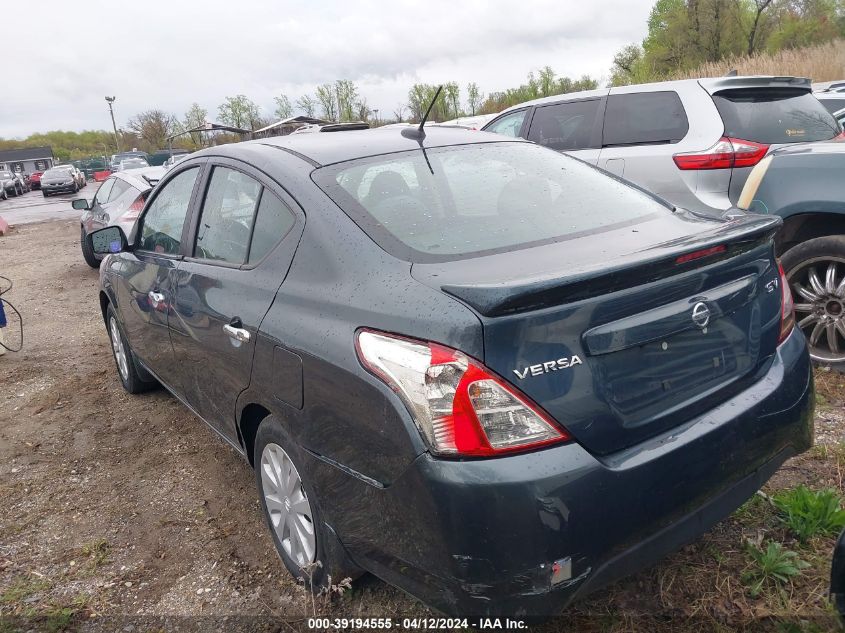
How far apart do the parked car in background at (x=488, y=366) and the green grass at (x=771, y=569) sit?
409 millimetres

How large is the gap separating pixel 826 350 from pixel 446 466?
333cm

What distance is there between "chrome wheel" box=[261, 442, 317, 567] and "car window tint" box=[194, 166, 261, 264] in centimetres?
83

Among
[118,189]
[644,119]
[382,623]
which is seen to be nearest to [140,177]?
[118,189]

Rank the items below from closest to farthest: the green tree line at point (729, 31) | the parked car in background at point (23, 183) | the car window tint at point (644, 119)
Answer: the car window tint at point (644, 119), the green tree line at point (729, 31), the parked car in background at point (23, 183)

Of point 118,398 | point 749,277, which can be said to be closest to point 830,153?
point 749,277

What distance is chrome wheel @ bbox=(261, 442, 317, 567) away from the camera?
238cm

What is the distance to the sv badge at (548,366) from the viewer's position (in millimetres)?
1654

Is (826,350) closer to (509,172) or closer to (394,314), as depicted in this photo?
(509,172)

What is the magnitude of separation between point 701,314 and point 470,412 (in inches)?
31.1

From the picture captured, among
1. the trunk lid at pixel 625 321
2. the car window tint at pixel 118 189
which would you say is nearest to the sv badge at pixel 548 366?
the trunk lid at pixel 625 321

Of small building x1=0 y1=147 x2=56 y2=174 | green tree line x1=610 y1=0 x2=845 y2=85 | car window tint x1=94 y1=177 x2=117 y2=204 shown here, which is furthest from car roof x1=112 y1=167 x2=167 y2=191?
small building x1=0 y1=147 x2=56 y2=174

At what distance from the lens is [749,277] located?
2100mm

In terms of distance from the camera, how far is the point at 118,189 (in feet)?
32.2

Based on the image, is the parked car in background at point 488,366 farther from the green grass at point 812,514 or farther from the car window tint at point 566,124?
the car window tint at point 566,124
